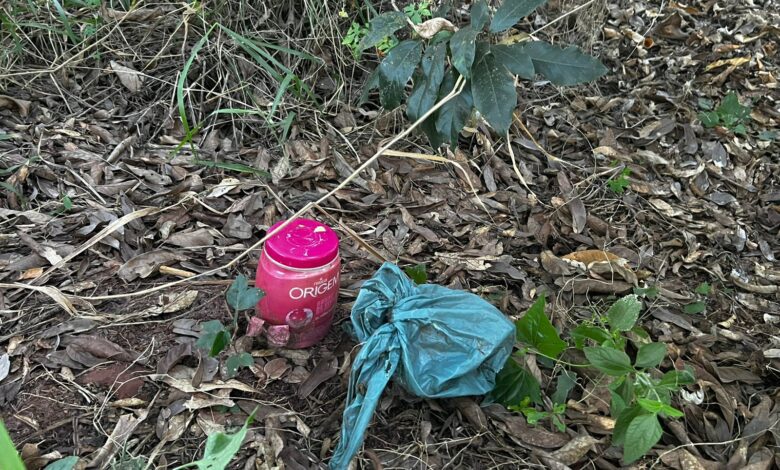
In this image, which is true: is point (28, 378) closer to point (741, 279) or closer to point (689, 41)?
point (741, 279)

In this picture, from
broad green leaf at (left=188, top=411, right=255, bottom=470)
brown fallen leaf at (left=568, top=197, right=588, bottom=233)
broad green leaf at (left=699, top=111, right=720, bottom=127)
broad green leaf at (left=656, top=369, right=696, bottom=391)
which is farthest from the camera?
broad green leaf at (left=699, top=111, right=720, bottom=127)

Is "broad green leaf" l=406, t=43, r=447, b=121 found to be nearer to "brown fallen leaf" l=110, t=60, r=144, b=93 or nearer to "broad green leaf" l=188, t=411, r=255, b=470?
"broad green leaf" l=188, t=411, r=255, b=470

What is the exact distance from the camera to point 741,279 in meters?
2.13

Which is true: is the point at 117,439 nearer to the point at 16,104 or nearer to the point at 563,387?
the point at 563,387

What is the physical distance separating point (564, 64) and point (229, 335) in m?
1.06

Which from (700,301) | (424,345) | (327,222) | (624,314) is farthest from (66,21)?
(700,301)

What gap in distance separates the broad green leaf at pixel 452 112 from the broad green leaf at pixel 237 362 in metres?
0.75

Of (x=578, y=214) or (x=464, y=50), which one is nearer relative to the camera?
(x=464, y=50)

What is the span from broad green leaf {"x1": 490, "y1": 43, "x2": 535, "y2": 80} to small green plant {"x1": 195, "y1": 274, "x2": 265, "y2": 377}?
830 millimetres

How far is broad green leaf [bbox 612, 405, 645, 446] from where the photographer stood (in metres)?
1.43

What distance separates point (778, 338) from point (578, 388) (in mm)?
700

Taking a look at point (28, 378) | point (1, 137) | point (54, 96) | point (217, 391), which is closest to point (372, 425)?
point (217, 391)

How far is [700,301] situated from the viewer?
2006mm

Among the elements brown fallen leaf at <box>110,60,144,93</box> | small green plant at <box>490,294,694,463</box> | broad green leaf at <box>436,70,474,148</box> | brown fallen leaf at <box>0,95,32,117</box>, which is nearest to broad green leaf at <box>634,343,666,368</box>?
small green plant at <box>490,294,694,463</box>
